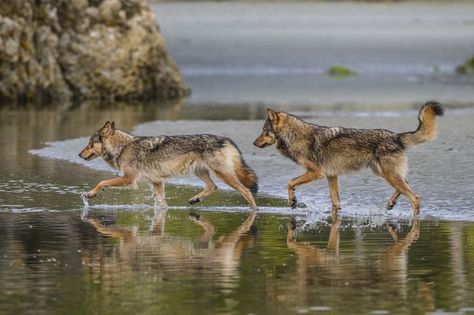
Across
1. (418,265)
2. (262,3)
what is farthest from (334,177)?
(262,3)

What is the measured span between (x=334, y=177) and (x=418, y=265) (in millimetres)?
4240

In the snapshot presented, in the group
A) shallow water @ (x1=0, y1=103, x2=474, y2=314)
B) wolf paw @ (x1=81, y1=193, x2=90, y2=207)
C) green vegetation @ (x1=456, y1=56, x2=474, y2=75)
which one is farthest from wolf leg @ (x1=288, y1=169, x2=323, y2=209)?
green vegetation @ (x1=456, y1=56, x2=474, y2=75)

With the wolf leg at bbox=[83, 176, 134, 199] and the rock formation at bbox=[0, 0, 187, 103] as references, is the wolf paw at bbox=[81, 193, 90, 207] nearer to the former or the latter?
the wolf leg at bbox=[83, 176, 134, 199]

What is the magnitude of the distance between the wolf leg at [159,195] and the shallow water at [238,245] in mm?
234

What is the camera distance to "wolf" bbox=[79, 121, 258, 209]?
50.4 feet

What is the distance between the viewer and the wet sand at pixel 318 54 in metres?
33.9

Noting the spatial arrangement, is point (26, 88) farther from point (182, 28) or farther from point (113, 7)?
point (182, 28)

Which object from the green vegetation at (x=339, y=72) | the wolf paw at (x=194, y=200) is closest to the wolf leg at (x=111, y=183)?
the wolf paw at (x=194, y=200)

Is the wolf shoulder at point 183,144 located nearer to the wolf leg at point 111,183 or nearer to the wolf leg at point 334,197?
the wolf leg at point 111,183

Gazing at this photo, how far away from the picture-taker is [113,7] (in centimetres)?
3231

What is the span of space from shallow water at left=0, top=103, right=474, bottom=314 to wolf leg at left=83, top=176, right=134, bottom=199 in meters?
0.25

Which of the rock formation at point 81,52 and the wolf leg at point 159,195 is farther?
the rock formation at point 81,52

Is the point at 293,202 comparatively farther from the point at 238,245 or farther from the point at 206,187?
the point at 238,245

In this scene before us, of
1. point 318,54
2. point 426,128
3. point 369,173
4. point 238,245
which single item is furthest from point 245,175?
point 318,54
